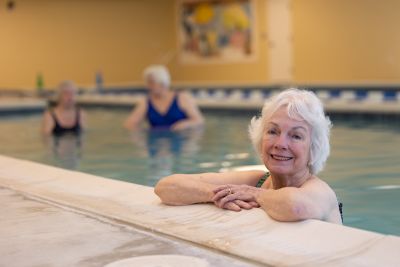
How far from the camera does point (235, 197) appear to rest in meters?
2.94

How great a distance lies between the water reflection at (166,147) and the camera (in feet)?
19.5

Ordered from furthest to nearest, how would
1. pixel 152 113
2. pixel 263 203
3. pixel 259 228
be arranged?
pixel 152 113 < pixel 263 203 < pixel 259 228

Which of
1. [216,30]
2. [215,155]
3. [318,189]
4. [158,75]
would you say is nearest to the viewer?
[318,189]

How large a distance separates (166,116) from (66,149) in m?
1.40

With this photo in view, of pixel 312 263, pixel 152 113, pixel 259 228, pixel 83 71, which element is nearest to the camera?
pixel 312 263

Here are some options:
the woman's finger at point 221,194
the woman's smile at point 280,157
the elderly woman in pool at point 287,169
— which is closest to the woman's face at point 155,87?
the elderly woman in pool at point 287,169

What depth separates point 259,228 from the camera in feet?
8.56

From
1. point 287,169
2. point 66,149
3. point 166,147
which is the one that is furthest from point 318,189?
point 66,149

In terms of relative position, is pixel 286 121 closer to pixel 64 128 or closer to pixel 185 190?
pixel 185 190

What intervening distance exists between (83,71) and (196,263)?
59.8 ft

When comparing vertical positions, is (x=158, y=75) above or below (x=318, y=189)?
above

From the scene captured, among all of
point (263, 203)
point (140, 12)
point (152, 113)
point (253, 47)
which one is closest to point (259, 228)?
point (263, 203)

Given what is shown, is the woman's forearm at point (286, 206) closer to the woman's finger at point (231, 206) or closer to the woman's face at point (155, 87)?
the woman's finger at point (231, 206)

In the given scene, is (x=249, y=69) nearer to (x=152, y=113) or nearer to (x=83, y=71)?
(x=83, y=71)
